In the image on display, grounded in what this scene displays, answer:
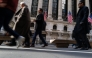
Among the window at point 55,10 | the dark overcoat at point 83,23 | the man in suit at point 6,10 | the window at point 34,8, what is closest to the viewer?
the man in suit at point 6,10

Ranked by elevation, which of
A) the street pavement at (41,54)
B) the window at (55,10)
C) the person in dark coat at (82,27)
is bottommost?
the street pavement at (41,54)

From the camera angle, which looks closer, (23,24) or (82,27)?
(82,27)

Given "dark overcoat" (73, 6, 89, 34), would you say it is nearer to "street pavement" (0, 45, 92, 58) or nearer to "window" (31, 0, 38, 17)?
"street pavement" (0, 45, 92, 58)

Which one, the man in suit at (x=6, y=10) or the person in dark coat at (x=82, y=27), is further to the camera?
the person in dark coat at (x=82, y=27)

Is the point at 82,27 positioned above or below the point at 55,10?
below

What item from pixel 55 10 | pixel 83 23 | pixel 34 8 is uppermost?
pixel 34 8

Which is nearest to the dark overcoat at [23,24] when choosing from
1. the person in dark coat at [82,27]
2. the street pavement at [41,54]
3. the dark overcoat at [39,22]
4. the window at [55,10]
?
the dark overcoat at [39,22]

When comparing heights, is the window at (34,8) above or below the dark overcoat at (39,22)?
above

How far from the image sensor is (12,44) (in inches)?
314

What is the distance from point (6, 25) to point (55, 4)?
40375 mm

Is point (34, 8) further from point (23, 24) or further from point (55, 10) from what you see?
point (23, 24)

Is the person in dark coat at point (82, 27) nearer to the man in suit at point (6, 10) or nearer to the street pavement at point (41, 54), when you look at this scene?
the street pavement at point (41, 54)

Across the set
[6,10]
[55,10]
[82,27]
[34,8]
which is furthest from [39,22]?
[55,10]

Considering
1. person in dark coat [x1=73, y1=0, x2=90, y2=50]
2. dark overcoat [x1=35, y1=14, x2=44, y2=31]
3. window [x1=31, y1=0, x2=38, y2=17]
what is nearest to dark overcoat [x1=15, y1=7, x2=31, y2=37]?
dark overcoat [x1=35, y1=14, x2=44, y2=31]
